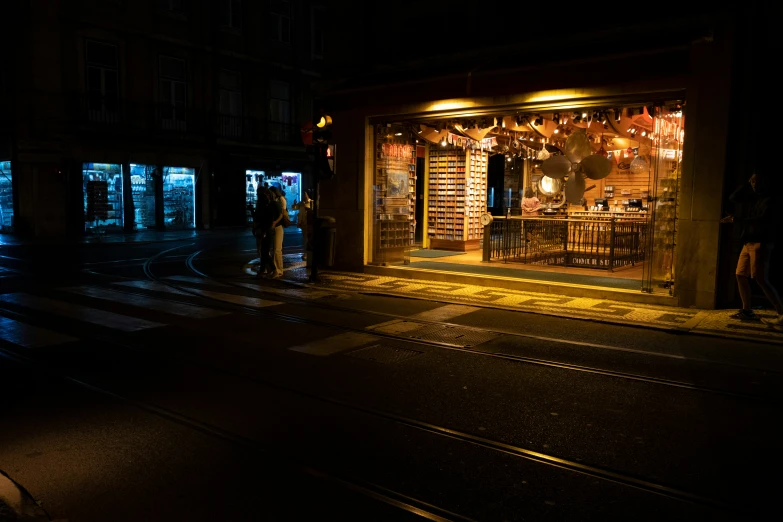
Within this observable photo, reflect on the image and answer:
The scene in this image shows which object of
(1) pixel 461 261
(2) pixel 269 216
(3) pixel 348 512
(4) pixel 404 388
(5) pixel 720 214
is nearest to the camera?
(3) pixel 348 512

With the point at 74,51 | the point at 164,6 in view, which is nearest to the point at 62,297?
the point at 74,51

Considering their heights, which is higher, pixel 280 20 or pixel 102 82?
pixel 280 20

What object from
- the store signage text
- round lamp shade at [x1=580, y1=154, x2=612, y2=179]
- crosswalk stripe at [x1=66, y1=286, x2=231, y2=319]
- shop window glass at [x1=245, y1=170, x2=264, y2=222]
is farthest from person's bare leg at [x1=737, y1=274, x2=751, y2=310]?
shop window glass at [x1=245, y1=170, x2=264, y2=222]

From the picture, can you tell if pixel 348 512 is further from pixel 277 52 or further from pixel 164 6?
pixel 277 52

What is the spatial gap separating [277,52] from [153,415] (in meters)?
31.6

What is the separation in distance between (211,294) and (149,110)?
2014 centimetres

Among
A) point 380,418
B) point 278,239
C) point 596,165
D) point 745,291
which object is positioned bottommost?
point 380,418

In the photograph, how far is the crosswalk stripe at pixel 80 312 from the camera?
28.5 feet

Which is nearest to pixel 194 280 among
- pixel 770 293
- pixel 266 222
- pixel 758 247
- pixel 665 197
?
pixel 266 222

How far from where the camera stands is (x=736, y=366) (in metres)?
6.96

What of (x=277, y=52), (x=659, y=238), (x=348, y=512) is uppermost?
(x=277, y=52)

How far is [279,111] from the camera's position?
114 feet

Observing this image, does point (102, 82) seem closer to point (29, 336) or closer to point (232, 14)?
point (232, 14)

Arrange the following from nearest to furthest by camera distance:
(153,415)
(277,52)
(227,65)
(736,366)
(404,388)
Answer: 1. (153,415)
2. (404,388)
3. (736,366)
4. (227,65)
5. (277,52)
